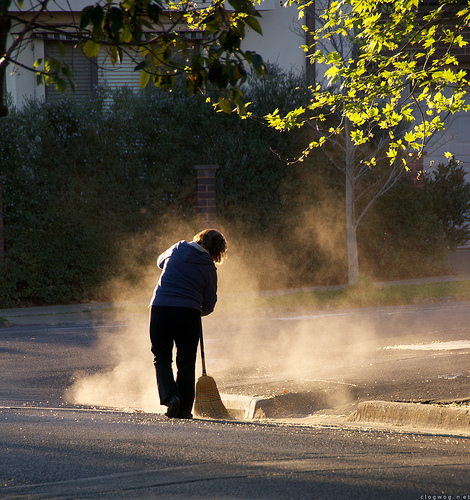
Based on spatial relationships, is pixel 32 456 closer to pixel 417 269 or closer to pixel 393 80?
pixel 393 80

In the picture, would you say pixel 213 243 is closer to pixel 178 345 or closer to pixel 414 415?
pixel 178 345

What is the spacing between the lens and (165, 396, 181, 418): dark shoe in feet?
18.4

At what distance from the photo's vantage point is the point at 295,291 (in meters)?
14.7

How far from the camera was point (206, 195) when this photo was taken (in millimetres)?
15500

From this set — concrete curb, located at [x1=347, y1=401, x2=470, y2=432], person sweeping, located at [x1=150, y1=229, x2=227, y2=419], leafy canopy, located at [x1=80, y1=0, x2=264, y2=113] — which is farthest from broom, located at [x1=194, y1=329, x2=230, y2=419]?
leafy canopy, located at [x1=80, y1=0, x2=264, y2=113]

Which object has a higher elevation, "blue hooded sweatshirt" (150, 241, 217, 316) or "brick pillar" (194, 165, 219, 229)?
"brick pillar" (194, 165, 219, 229)

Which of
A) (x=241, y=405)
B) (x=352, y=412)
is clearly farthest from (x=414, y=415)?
(x=241, y=405)

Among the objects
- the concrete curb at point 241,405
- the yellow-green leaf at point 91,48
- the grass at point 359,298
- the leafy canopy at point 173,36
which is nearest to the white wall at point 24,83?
the grass at point 359,298

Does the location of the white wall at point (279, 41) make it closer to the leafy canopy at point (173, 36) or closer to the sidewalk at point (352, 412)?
the sidewalk at point (352, 412)

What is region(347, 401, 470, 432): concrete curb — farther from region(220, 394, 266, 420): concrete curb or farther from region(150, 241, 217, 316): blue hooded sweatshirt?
region(150, 241, 217, 316): blue hooded sweatshirt

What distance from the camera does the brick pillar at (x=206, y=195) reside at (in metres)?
15.5

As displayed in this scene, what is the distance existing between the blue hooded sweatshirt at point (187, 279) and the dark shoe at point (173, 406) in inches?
29.5

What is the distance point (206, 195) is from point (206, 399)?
9.89 m

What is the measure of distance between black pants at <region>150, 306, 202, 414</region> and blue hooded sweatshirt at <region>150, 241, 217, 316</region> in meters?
0.07
